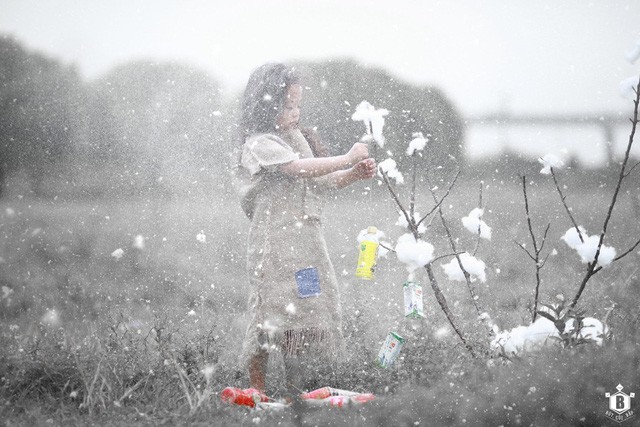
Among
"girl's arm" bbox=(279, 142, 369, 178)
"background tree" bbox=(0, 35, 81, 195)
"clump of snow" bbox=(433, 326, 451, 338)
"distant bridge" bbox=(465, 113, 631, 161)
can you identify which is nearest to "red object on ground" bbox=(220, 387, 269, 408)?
"girl's arm" bbox=(279, 142, 369, 178)

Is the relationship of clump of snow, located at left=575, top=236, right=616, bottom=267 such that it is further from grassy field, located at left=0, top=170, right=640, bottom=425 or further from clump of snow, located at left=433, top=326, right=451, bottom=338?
clump of snow, located at left=433, top=326, right=451, bottom=338

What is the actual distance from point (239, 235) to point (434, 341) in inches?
69.8

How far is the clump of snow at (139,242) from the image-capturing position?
4.61m

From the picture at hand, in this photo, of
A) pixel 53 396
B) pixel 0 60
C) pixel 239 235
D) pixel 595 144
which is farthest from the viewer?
pixel 0 60

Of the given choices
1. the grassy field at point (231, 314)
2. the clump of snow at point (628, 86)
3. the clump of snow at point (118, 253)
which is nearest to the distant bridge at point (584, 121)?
the grassy field at point (231, 314)

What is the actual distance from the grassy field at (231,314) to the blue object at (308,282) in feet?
1.23

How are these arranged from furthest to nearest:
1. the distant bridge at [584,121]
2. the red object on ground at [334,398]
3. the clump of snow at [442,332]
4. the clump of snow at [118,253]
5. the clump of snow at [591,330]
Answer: the clump of snow at [118,253] < the distant bridge at [584,121] < the clump of snow at [442,332] < the clump of snow at [591,330] < the red object on ground at [334,398]

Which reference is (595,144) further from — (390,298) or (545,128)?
(390,298)

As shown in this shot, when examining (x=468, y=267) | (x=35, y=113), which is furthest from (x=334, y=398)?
(x=35, y=113)

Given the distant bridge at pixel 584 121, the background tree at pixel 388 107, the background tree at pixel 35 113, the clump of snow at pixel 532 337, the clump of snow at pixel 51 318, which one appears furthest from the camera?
the background tree at pixel 35 113

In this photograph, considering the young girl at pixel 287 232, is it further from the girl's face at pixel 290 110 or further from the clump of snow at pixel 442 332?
the clump of snow at pixel 442 332

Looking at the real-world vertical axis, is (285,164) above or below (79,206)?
above

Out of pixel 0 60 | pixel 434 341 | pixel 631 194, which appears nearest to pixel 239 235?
pixel 434 341

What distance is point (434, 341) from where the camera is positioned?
3469mm
